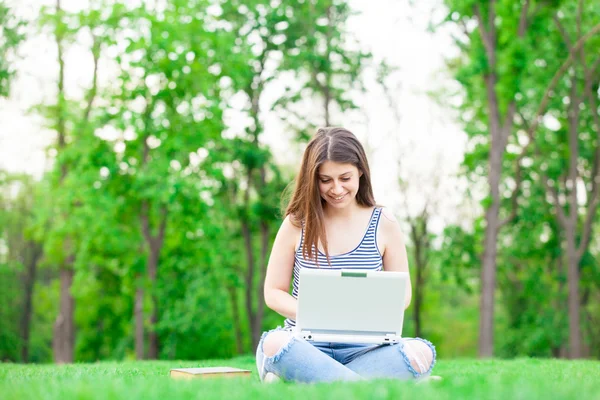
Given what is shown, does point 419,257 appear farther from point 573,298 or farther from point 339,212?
point 339,212

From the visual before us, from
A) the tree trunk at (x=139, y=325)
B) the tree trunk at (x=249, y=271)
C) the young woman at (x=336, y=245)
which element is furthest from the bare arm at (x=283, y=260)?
the tree trunk at (x=249, y=271)

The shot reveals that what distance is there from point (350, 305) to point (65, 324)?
53.4 ft

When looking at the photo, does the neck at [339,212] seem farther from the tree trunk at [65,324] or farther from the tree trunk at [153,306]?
the tree trunk at [65,324]

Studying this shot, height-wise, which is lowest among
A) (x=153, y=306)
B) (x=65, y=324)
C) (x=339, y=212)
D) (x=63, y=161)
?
(x=65, y=324)

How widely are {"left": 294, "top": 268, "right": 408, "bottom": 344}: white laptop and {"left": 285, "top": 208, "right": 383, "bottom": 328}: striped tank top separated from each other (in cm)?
36

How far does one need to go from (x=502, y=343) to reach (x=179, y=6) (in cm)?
1241

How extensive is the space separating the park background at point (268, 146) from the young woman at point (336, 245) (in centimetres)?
980

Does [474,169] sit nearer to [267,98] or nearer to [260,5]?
[267,98]

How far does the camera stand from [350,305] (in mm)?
3924

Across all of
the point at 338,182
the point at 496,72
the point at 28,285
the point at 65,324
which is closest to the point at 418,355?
the point at 338,182

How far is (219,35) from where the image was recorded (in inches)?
624

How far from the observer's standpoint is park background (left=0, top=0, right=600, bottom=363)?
14898 millimetres

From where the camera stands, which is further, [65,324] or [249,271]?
[249,271]

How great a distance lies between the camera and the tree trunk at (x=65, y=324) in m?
18.6
